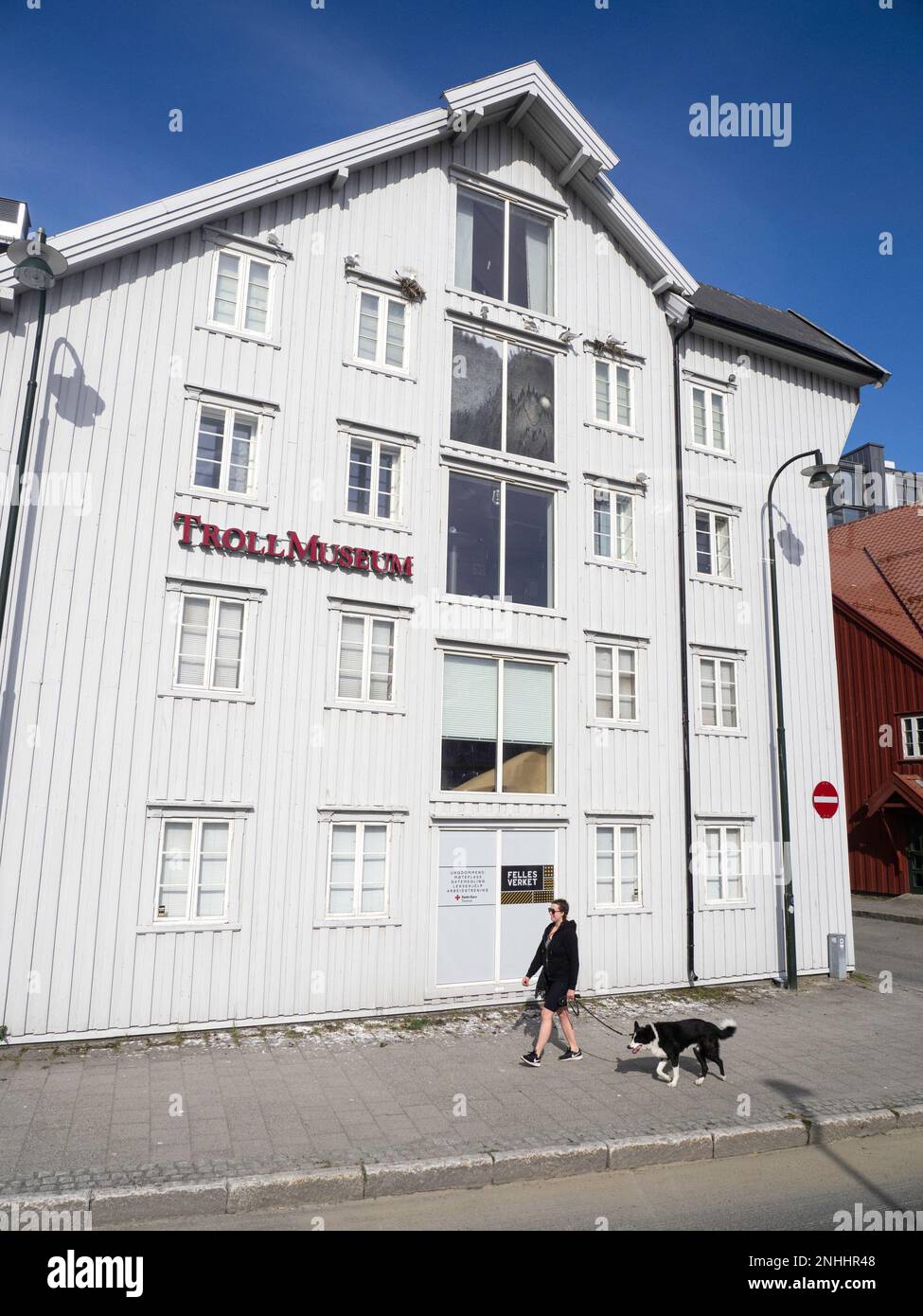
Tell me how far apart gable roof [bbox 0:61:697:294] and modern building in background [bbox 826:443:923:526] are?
3227 cm

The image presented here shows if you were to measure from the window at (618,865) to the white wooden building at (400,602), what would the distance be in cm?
7

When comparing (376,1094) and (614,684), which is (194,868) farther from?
(614,684)

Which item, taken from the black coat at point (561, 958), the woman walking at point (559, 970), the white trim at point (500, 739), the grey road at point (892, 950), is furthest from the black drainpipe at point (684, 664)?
the black coat at point (561, 958)

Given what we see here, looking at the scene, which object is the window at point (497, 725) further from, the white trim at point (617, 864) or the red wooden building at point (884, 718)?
the red wooden building at point (884, 718)

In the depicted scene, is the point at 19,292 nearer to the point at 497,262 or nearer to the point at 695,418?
the point at 497,262

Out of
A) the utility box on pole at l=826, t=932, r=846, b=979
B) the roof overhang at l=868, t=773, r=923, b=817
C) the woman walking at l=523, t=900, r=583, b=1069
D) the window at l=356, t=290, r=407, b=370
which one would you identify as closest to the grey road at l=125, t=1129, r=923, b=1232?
the woman walking at l=523, t=900, r=583, b=1069

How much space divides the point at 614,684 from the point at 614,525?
2.98 metres

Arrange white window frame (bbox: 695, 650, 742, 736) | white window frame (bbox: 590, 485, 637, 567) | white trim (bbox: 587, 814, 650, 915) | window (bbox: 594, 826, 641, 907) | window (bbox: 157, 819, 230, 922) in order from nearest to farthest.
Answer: window (bbox: 157, 819, 230, 922), white trim (bbox: 587, 814, 650, 915), window (bbox: 594, 826, 641, 907), white window frame (bbox: 590, 485, 637, 567), white window frame (bbox: 695, 650, 742, 736)

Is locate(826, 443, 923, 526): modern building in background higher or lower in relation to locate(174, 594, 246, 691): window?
higher

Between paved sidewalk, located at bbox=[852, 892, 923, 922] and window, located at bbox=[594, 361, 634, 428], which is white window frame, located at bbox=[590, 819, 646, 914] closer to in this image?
window, located at bbox=[594, 361, 634, 428]

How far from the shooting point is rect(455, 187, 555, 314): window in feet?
49.4

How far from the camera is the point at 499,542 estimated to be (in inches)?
567

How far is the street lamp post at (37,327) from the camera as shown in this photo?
9.91 metres
